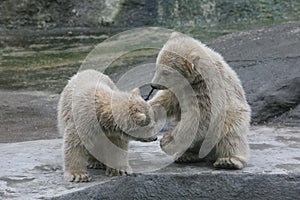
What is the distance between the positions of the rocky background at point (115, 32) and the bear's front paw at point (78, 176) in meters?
3.29

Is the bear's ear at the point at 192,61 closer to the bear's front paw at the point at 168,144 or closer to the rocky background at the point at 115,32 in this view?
Result: the bear's front paw at the point at 168,144

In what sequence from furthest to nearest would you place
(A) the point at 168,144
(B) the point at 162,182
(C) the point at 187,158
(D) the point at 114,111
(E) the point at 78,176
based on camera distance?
(C) the point at 187,158
(A) the point at 168,144
(B) the point at 162,182
(E) the point at 78,176
(D) the point at 114,111

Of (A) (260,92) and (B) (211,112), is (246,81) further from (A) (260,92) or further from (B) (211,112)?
Result: (B) (211,112)

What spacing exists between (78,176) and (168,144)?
2.25 ft

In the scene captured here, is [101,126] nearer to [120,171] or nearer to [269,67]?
[120,171]

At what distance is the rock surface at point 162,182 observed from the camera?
4.27 meters

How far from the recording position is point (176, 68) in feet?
14.9

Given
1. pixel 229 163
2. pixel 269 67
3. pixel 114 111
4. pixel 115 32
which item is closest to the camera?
pixel 114 111

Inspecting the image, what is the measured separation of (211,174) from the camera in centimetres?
447

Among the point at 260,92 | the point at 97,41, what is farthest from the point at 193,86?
the point at 97,41

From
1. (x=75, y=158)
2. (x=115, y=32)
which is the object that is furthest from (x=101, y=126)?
(x=115, y=32)

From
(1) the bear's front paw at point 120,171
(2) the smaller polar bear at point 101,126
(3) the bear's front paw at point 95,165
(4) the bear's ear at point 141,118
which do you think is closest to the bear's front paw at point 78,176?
(2) the smaller polar bear at point 101,126

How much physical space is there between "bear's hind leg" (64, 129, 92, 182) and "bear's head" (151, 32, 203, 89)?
62 cm

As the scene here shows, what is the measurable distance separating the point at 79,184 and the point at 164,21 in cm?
1170
